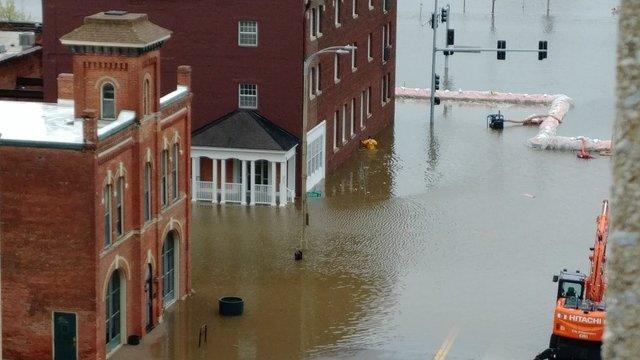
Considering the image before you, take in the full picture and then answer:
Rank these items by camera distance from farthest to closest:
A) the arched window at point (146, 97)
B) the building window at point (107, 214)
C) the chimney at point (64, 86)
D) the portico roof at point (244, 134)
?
the portico roof at point (244, 134)
the chimney at point (64, 86)
the arched window at point (146, 97)
the building window at point (107, 214)

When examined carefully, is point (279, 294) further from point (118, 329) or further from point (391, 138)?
point (391, 138)

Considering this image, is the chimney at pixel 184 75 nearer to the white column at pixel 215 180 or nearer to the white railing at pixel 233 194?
the white column at pixel 215 180

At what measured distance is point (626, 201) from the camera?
604 cm

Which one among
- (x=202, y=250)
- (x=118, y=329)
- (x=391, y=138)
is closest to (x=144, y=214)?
(x=118, y=329)

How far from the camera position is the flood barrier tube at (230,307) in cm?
4301

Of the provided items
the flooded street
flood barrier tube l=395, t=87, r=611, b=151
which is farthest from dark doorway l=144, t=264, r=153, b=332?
flood barrier tube l=395, t=87, r=611, b=151

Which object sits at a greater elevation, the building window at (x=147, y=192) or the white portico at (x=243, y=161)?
the building window at (x=147, y=192)

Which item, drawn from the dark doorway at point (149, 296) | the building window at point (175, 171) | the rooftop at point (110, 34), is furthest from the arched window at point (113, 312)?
the rooftop at point (110, 34)

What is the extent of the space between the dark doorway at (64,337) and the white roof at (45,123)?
4803 millimetres

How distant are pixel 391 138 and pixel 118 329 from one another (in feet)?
142

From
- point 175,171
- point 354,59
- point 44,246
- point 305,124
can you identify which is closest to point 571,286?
point 175,171

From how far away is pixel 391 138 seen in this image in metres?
80.9

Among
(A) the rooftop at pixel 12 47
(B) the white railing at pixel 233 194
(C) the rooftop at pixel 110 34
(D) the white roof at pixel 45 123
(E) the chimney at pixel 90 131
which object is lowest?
(B) the white railing at pixel 233 194

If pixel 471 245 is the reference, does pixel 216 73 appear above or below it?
above
